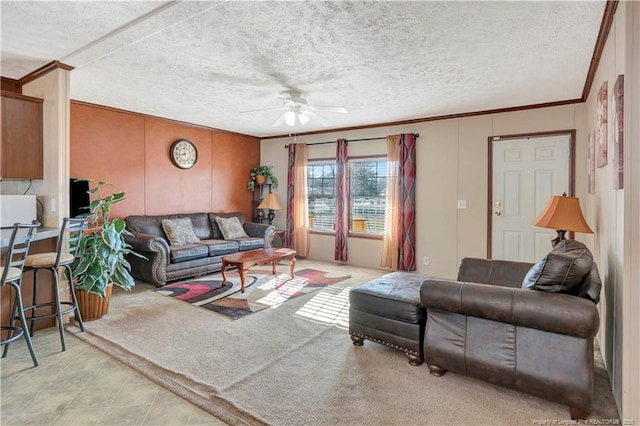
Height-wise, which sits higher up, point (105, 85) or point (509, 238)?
point (105, 85)

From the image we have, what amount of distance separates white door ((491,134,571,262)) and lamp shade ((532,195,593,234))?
1864 mm

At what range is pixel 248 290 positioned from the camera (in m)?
4.45

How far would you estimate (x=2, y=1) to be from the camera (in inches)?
85.9

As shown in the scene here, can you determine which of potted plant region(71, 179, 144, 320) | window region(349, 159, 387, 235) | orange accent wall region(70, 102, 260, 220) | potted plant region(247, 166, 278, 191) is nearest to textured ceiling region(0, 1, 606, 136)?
orange accent wall region(70, 102, 260, 220)

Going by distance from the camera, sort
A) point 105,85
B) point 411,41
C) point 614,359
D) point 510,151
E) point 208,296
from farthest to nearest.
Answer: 1. point 510,151
2. point 208,296
3. point 105,85
4. point 411,41
5. point 614,359

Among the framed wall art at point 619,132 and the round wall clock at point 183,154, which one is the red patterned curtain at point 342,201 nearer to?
the round wall clock at point 183,154

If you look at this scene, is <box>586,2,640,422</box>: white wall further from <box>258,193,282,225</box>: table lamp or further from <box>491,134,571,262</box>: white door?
<box>258,193,282,225</box>: table lamp

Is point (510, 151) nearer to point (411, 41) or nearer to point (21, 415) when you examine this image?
point (411, 41)

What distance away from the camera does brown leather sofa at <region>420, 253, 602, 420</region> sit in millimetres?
1894

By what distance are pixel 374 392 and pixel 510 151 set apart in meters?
3.88

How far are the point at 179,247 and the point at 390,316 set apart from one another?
3412 millimetres

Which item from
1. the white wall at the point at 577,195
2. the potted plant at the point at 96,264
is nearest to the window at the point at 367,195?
the white wall at the point at 577,195

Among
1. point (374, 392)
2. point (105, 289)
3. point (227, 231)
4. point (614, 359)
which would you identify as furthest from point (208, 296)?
point (614, 359)

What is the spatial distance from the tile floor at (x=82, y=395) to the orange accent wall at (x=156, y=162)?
2822mm
